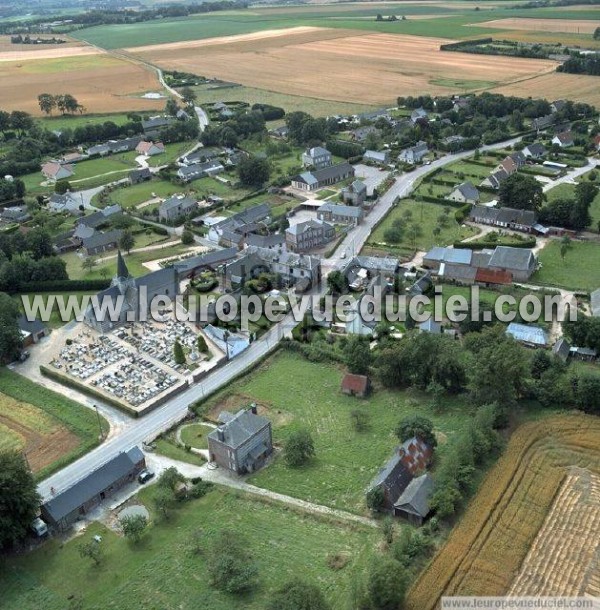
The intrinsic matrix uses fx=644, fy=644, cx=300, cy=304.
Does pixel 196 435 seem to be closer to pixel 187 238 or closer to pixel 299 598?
pixel 299 598

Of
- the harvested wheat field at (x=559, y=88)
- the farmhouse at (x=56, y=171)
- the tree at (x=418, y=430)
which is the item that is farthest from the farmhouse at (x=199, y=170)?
the harvested wheat field at (x=559, y=88)

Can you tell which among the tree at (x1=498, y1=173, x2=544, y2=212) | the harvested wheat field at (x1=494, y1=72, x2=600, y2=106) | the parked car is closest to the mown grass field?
the parked car

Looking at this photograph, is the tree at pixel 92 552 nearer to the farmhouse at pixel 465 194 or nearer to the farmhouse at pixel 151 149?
the farmhouse at pixel 465 194

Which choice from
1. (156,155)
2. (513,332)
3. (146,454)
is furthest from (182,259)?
(156,155)

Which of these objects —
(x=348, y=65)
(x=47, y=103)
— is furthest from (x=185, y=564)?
(x=348, y=65)

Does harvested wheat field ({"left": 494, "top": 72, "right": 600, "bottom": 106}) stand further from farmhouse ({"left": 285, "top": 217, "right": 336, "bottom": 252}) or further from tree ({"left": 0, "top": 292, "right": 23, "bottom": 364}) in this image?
tree ({"left": 0, "top": 292, "right": 23, "bottom": 364})

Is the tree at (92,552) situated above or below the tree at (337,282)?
below
